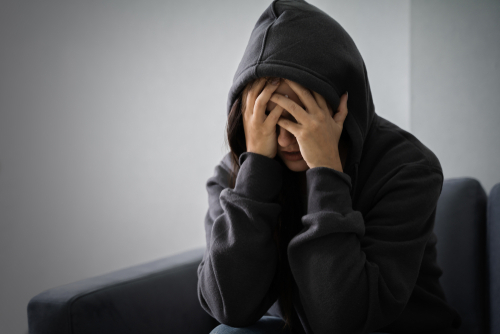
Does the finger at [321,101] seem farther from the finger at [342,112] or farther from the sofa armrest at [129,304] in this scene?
the sofa armrest at [129,304]

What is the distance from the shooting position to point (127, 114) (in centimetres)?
158

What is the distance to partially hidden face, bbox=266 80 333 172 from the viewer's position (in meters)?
0.75

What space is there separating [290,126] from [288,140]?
0.19 ft

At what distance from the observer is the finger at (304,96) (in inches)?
28.8

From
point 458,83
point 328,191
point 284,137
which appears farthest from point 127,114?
point 458,83

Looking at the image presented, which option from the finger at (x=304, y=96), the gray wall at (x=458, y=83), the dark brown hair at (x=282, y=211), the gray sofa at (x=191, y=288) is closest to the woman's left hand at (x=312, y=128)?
the finger at (x=304, y=96)

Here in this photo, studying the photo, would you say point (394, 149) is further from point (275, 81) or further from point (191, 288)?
point (191, 288)

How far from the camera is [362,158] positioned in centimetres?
83

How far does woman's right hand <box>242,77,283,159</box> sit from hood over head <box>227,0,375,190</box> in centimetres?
3

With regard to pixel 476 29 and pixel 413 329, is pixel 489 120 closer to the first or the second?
pixel 476 29

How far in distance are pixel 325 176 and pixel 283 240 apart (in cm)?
19

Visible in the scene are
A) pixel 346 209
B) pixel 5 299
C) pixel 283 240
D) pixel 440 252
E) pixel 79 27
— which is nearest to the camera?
pixel 346 209

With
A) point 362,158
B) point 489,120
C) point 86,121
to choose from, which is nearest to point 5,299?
point 86,121

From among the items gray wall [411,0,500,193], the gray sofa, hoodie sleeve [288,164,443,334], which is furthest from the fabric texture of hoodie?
gray wall [411,0,500,193]
